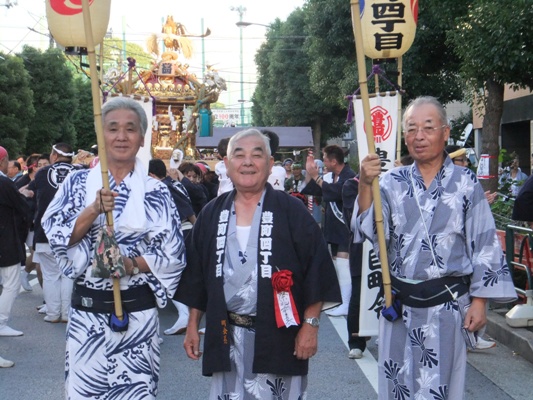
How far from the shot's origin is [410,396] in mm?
3916

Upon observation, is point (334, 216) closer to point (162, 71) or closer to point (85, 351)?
point (85, 351)

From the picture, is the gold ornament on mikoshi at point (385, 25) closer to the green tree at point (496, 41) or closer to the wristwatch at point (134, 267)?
the wristwatch at point (134, 267)

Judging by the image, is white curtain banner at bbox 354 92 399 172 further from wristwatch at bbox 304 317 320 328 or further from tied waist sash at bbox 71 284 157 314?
tied waist sash at bbox 71 284 157 314

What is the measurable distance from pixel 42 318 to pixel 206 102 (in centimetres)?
1481

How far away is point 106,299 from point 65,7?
15.2ft

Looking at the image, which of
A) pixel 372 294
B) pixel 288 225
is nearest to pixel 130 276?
pixel 288 225

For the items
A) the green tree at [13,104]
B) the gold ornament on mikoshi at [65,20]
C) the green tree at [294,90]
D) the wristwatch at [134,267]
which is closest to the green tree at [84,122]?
the green tree at [294,90]

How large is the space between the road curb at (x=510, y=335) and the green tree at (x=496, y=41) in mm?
5599

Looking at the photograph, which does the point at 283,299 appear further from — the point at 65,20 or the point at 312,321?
the point at 65,20

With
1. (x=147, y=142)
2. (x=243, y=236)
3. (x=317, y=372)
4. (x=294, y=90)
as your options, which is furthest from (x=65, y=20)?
(x=294, y=90)

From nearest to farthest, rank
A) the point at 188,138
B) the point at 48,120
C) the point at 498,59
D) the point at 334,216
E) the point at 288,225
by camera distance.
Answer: the point at 288,225
the point at 334,216
the point at 498,59
the point at 188,138
the point at 48,120

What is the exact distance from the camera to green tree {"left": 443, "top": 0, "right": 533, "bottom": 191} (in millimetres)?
12102

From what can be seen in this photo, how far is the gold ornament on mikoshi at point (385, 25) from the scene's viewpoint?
24.8ft

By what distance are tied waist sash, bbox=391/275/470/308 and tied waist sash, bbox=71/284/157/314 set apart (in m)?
1.27
